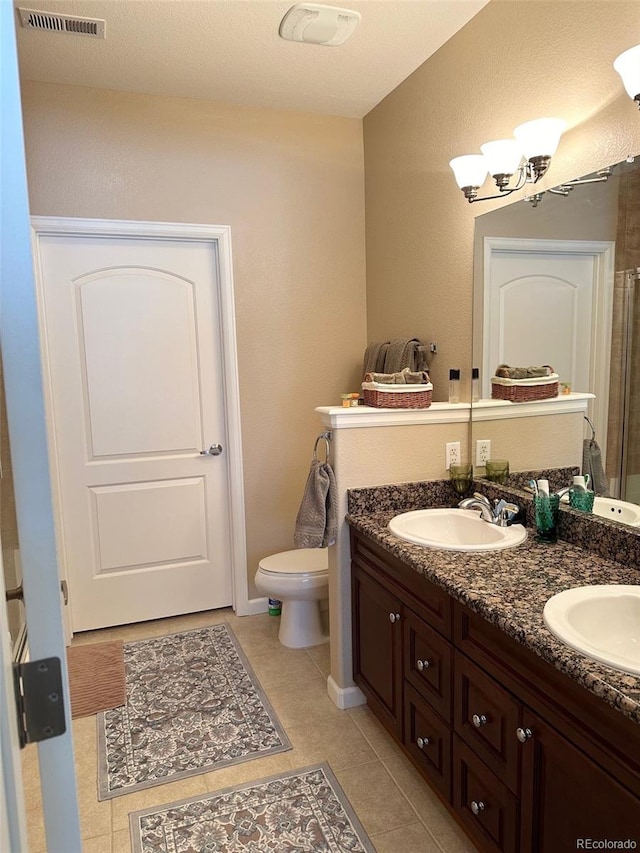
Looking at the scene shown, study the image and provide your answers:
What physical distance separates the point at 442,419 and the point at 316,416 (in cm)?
113

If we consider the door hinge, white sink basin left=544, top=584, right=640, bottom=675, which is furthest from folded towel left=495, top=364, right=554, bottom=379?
the door hinge

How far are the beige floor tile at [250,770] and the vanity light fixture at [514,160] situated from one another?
2210mm

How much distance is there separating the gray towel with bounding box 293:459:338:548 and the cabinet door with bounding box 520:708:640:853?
3.62ft

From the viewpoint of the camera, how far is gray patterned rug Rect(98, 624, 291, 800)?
216 cm

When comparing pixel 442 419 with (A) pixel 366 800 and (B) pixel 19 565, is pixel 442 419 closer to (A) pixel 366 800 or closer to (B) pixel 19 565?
(A) pixel 366 800

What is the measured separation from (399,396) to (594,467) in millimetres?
789

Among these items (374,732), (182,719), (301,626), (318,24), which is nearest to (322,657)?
(301,626)

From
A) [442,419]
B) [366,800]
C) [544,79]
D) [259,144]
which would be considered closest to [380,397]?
[442,419]

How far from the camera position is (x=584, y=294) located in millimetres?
1902

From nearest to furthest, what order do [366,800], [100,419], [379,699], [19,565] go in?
[19,565], [366,800], [379,699], [100,419]

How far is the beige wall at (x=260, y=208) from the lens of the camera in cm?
294

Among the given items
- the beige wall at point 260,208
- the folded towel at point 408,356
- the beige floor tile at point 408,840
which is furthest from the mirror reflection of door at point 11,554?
the beige wall at point 260,208

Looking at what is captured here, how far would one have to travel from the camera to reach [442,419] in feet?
8.19

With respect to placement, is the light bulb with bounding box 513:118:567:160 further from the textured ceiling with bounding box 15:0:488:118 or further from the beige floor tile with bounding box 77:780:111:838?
the beige floor tile with bounding box 77:780:111:838
